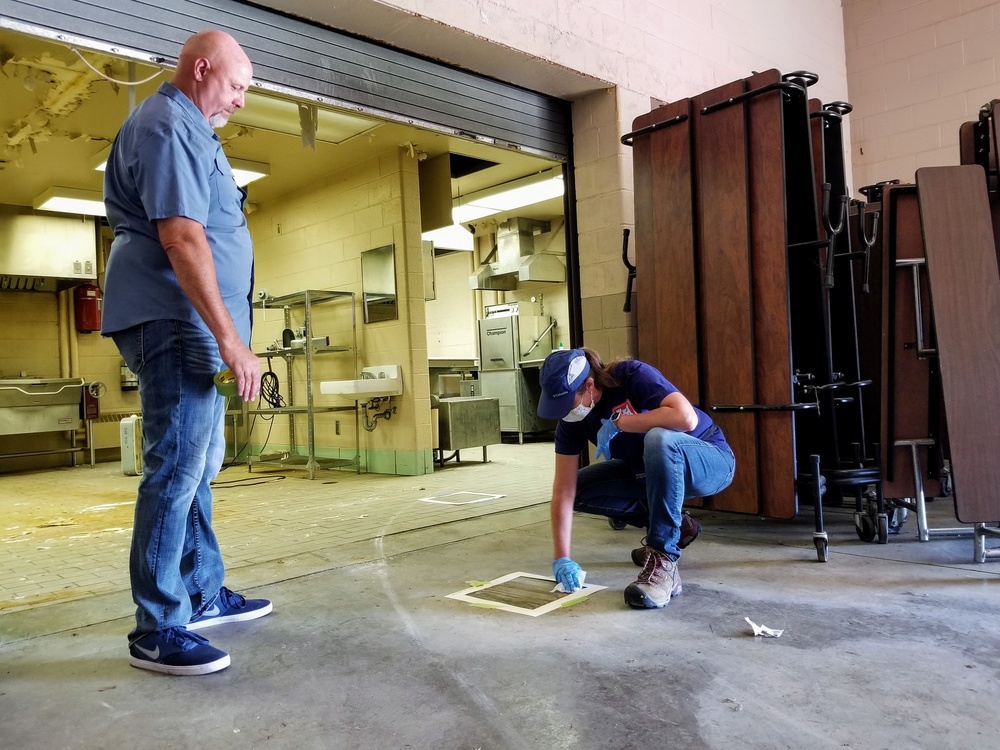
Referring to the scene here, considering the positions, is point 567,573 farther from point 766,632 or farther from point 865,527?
point 865,527

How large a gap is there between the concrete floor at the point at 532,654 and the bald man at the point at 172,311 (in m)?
0.22

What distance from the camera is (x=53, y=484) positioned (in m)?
6.40

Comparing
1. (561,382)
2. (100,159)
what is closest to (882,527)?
(561,382)

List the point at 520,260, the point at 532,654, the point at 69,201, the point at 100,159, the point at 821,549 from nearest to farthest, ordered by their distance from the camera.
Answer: the point at 532,654 < the point at 821,549 < the point at 100,159 < the point at 69,201 < the point at 520,260

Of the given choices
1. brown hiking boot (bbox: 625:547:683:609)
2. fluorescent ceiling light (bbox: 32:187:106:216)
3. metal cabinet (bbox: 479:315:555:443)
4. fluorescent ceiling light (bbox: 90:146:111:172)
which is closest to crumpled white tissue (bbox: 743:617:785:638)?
brown hiking boot (bbox: 625:547:683:609)

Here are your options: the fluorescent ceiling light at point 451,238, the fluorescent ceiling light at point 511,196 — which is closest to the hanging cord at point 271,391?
the fluorescent ceiling light at point 451,238

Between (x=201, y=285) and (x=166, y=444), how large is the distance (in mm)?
394

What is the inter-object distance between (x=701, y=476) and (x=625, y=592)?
0.44m

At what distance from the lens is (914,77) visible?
536 centimetres

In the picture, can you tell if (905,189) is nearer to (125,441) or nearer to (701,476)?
(701,476)

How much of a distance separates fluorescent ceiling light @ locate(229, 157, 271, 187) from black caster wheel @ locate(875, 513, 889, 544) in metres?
5.24

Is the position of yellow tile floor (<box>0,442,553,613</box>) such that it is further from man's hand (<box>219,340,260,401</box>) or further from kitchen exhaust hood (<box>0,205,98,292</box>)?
kitchen exhaust hood (<box>0,205,98,292</box>)

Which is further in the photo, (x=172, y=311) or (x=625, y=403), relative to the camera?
(x=625, y=403)

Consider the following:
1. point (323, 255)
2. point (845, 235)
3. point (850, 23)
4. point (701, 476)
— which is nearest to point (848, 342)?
point (845, 235)
